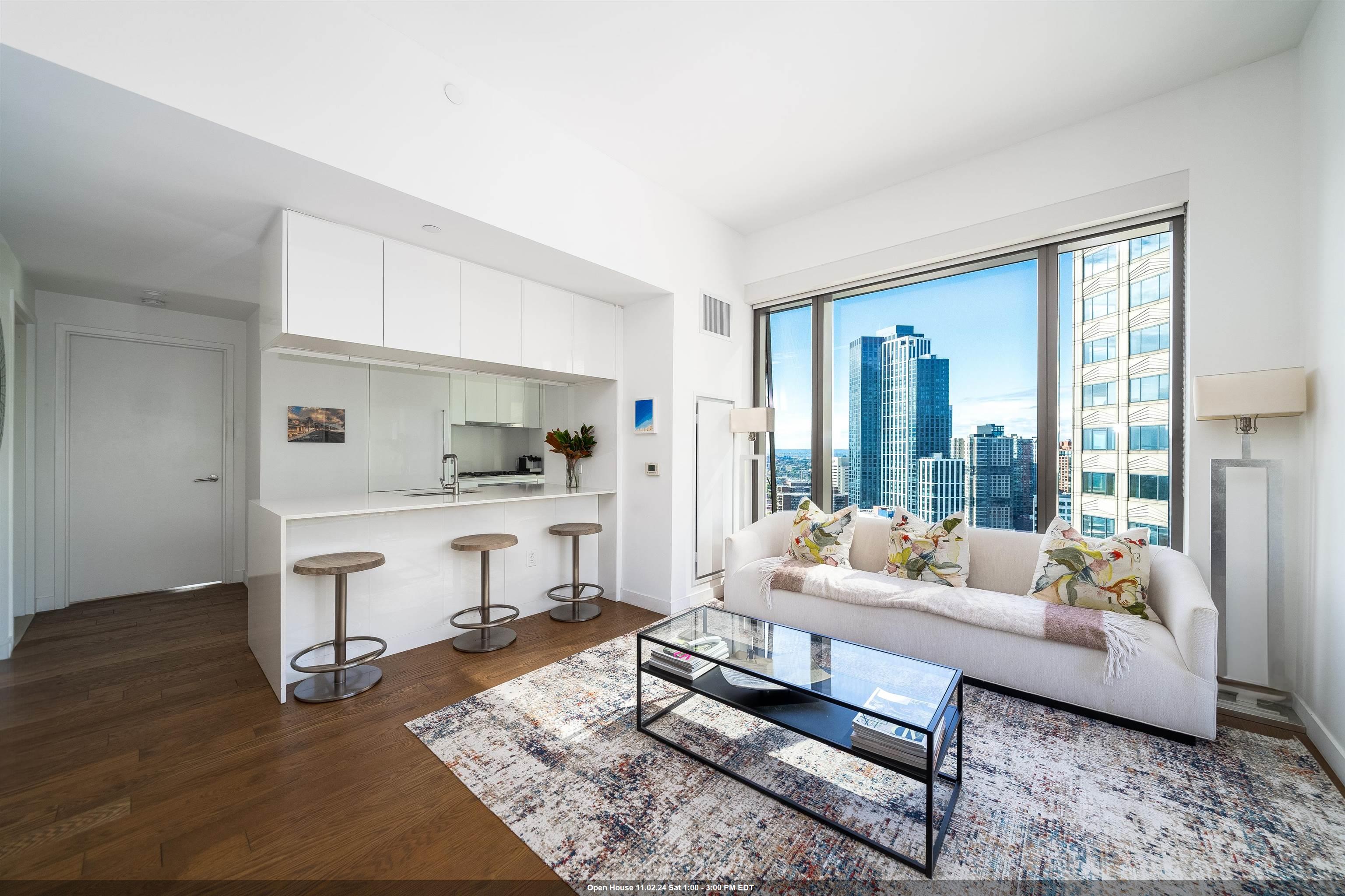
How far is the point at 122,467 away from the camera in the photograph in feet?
14.7

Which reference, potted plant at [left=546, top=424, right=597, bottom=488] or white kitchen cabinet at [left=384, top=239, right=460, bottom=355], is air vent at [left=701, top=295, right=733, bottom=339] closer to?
potted plant at [left=546, top=424, right=597, bottom=488]

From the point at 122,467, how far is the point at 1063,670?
693cm

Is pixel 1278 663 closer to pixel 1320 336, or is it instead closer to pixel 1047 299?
pixel 1320 336

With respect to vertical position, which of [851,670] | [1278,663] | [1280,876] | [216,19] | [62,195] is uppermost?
[216,19]

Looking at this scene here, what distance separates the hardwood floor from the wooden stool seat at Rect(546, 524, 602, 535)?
842mm

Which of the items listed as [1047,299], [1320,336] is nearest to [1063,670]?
[1320,336]

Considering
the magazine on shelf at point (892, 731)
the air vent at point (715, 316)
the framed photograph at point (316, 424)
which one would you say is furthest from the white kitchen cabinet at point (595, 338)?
the magazine on shelf at point (892, 731)

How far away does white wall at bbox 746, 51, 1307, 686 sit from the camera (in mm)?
2633

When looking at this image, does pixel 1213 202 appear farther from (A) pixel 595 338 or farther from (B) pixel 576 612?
(B) pixel 576 612

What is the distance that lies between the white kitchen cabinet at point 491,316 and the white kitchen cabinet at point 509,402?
0.76 meters

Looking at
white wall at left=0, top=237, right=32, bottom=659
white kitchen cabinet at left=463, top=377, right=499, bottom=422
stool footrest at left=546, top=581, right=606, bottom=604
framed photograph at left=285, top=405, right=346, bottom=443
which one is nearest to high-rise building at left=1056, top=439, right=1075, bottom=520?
stool footrest at left=546, top=581, right=606, bottom=604

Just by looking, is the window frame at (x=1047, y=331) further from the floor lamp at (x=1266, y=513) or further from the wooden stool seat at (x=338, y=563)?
the wooden stool seat at (x=338, y=563)

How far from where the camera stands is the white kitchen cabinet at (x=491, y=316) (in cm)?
346

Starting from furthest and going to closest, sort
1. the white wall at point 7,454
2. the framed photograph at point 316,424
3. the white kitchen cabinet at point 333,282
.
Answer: the framed photograph at point 316,424 < the white wall at point 7,454 < the white kitchen cabinet at point 333,282
